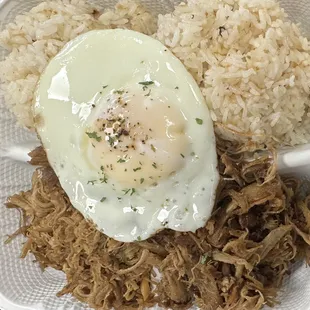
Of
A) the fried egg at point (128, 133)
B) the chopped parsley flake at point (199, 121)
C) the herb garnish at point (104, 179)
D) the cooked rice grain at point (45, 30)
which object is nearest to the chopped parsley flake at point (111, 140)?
the fried egg at point (128, 133)

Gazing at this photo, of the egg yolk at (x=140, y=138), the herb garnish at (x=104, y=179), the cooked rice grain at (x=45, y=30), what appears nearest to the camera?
the egg yolk at (x=140, y=138)

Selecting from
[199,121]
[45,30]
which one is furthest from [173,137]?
[45,30]

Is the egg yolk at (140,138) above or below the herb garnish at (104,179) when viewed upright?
above

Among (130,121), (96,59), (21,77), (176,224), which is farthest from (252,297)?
(21,77)

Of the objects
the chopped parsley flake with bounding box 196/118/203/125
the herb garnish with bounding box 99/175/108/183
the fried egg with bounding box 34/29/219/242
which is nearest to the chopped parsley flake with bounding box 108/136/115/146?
the fried egg with bounding box 34/29/219/242

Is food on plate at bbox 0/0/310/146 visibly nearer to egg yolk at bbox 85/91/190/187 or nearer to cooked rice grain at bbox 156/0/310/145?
cooked rice grain at bbox 156/0/310/145

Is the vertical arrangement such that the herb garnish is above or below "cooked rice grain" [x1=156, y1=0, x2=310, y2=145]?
below

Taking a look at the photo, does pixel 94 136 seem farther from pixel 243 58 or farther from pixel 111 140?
pixel 243 58

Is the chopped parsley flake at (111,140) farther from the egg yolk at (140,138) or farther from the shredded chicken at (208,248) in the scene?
the shredded chicken at (208,248)
